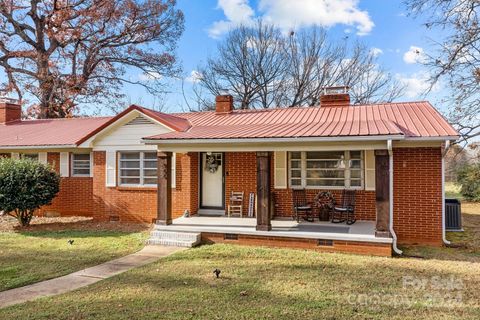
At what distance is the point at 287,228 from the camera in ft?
29.4

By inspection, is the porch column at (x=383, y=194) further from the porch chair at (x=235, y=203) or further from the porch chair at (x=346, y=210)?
the porch chair at (x=235, y=203)

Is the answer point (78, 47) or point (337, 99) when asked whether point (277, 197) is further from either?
point (78, 47)

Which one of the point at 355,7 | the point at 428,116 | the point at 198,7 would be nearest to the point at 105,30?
the point at 198,7

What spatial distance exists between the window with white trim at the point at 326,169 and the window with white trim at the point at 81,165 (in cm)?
791

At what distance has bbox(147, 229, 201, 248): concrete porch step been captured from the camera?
8758mm

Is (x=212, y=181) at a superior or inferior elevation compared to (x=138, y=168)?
inferior

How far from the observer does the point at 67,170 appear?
13289mm

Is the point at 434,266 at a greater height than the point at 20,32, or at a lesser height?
lesser

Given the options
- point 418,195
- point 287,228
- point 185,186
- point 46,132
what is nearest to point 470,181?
point 418,195

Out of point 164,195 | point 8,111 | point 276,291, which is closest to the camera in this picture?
point 276,291

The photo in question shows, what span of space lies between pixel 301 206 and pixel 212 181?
3.15 m

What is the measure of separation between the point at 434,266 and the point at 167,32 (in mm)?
23895

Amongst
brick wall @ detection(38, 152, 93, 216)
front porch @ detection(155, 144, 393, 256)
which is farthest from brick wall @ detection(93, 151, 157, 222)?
brick wall @ detection(38, 152, 93, 216)

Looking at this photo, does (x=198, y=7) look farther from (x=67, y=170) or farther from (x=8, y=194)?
(x=8, y=194)
